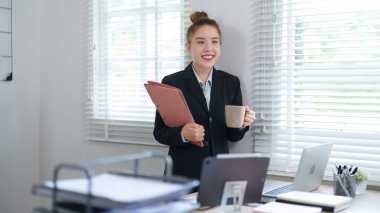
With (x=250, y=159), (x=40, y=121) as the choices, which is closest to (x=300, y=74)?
(x=250, y=159)

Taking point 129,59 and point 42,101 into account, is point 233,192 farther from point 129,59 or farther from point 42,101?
point 42,101

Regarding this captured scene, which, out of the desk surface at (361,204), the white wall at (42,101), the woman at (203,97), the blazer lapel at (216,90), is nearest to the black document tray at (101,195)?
the desk surface at (361,204)

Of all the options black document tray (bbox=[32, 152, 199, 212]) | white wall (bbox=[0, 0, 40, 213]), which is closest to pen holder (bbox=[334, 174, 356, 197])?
black document tray (bbox=[32, 152, 199, 212])

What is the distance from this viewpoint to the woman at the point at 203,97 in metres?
2.79

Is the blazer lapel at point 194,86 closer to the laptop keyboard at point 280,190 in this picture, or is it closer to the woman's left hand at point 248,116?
the woman's left hand at point 248,116

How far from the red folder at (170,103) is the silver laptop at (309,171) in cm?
58

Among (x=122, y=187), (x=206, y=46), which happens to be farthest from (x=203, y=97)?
(x=122, y=187)

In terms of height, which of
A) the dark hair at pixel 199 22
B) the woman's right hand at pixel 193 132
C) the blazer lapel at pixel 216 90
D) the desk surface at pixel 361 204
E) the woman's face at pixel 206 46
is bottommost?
the desk surface at pixel 361 204

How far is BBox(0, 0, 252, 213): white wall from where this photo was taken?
A: 3781 mm

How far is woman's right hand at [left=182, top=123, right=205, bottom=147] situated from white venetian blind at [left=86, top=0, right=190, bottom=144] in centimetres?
74

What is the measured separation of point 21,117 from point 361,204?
2739mm

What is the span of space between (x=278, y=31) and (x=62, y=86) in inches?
74.0

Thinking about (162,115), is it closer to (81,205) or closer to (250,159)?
(250,159)

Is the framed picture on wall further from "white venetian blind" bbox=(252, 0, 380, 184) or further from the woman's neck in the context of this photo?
"white venetian blind" bbox=(252, 0, 380, 184)
